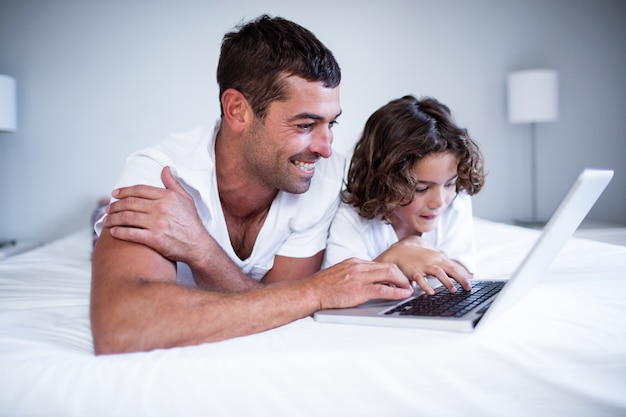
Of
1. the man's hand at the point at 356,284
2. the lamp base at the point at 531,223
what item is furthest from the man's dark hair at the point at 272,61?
the lamp base at the point at 531,223

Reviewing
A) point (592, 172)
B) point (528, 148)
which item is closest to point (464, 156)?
point (592, 172)

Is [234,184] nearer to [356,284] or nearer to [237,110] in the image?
[237,110]

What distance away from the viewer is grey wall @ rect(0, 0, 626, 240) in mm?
3285

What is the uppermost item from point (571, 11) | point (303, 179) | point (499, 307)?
point (571, 11)

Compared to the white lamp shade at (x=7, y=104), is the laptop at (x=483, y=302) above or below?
below

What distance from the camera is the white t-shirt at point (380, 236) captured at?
1445mm

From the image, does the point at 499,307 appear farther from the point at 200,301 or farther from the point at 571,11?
the point at 571,11

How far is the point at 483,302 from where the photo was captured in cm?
96

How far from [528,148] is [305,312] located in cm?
307

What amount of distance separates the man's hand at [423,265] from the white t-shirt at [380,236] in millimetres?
130

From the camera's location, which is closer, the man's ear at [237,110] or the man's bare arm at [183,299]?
the man's bare arm at [183,299]

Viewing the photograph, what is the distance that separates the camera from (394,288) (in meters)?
1.01

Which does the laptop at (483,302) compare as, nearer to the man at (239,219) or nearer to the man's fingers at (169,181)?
the man at (239,219)

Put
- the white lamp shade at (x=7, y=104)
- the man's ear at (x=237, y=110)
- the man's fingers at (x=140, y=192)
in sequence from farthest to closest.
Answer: the white lamp shade at (x=7, y=104)
the man's ear at (x=237, y=110)
the man's fingers at (x=140, y=192)
